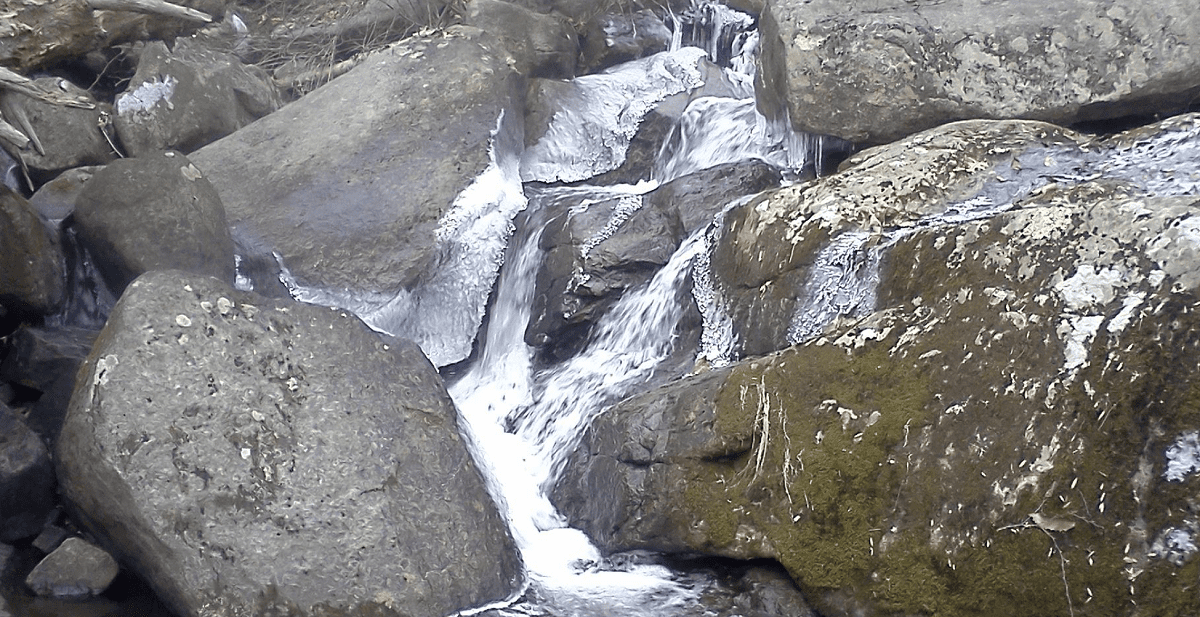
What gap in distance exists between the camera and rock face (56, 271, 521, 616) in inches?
132

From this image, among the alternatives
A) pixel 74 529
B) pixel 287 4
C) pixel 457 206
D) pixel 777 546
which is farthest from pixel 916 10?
pixel 287 4

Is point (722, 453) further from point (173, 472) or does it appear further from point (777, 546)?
point (173, 472)

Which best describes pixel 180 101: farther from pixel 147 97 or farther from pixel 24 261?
pixel 24 261

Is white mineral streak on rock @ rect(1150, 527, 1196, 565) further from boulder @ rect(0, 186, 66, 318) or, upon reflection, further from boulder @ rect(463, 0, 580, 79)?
boulder @ rect(463, 0, 580, 79)

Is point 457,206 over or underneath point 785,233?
underneath

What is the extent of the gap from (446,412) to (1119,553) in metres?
2.39

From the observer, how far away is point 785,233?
4086mm

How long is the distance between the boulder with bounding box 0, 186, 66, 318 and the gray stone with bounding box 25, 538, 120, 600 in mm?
1522

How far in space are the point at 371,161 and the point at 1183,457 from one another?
4.73m

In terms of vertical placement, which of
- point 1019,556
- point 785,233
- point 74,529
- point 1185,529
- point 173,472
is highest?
point 785,233

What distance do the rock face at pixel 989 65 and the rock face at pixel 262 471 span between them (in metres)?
2.57

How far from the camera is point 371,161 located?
610cm

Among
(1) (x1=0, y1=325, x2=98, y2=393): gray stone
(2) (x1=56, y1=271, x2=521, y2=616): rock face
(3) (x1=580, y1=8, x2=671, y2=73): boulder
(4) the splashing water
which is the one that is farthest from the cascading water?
(1) (x1=0, y1=325, x2=98, y2=393): gray stone

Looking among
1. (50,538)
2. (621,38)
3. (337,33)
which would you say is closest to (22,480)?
(50,538)
